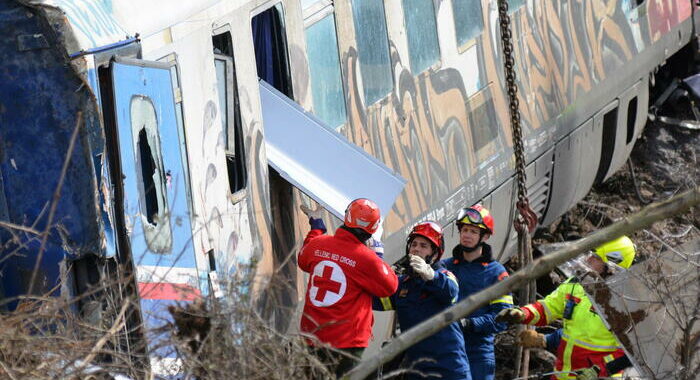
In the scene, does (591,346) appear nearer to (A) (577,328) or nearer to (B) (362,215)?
(A) (577,328)

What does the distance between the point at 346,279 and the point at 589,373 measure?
4.95 ft

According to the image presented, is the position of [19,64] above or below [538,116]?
above

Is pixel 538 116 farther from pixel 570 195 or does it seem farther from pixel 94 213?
pixel 94 213

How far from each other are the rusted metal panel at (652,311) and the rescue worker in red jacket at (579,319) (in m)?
0.22

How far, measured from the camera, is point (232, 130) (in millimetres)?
8078

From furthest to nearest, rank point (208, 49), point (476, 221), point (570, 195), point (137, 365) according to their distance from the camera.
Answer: point (570, 195)
point (476, 221)
point (208, 49)
point (137, 365)

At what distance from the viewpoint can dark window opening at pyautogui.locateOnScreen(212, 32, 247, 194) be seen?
26.2 ft

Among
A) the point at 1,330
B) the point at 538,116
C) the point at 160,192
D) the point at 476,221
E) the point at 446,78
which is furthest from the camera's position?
the point at 538,116

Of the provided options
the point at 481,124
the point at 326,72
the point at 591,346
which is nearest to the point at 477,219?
the point at 591,346

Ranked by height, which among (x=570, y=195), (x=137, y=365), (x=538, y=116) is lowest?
(x=570, y=195)

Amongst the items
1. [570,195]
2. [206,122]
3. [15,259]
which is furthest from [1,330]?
[570,195]

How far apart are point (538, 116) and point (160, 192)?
6.33 meters

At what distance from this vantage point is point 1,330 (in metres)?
5.02

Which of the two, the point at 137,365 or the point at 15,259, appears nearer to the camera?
the point at 137,365
